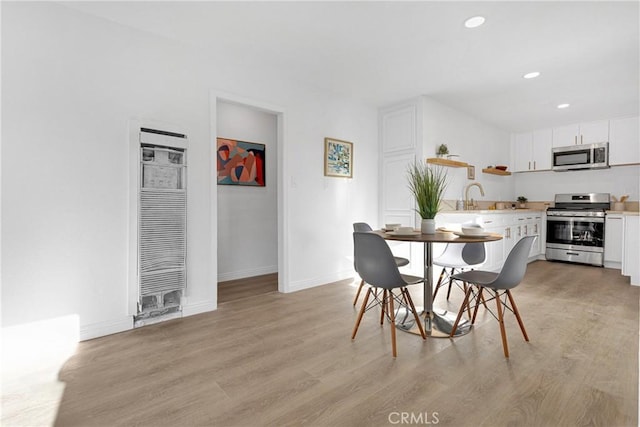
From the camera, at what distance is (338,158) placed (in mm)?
4324

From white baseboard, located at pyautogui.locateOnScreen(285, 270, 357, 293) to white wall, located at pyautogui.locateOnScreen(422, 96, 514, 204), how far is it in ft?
6.36

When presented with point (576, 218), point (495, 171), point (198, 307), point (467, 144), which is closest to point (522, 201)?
point (576, 218)

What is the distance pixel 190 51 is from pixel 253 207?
2.25 meters

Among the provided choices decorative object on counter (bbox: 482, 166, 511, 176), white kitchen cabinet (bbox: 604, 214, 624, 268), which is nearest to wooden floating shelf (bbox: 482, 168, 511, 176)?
decorative object on counter (bbox: 482, 166, 511, 176)

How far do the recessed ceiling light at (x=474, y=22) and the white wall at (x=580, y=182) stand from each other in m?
4.79

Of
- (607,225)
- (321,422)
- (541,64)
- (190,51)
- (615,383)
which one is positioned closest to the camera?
(321,422)

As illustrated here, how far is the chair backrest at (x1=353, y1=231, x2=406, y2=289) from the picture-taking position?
2.20 m

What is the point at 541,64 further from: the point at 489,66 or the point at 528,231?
the point at 528,231

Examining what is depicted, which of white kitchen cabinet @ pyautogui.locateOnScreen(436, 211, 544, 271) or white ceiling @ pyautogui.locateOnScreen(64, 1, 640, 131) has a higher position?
white ceiling @ pyautogui.locateOnScreen(64, 1, 640, 131)

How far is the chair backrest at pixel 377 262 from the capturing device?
7.20 ft

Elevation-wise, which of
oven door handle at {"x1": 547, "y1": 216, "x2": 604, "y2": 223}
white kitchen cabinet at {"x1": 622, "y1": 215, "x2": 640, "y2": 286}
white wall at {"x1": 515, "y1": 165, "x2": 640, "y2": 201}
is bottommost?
white kitchen cabinet at {"x1": 622, "y1": 215, "x2": 640, "y2": 286}

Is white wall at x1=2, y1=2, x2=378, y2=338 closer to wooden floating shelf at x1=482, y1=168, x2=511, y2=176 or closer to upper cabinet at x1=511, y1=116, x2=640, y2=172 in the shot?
wooden floating shelf at x1=482, y1=168, x2=511, y2=176

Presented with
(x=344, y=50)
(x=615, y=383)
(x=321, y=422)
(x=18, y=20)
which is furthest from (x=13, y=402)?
(x=344, y=50)

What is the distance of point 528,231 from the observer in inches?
217
